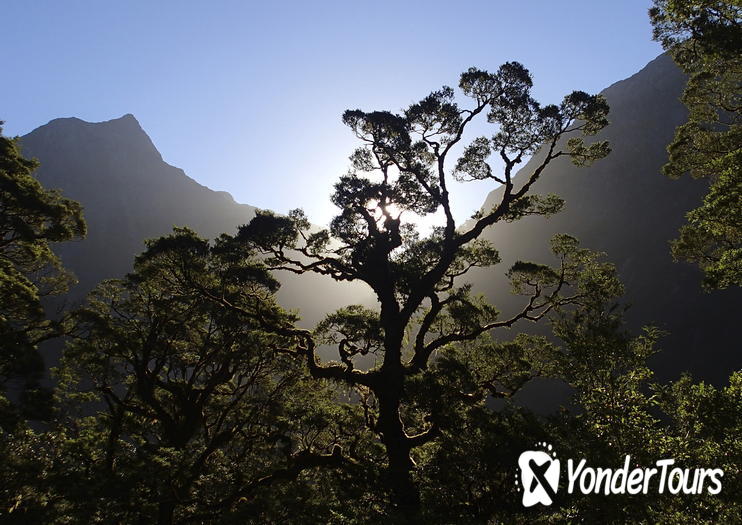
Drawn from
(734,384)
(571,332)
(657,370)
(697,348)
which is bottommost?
(734,384)

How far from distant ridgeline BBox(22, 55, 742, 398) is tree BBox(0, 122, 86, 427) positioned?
4716 cm

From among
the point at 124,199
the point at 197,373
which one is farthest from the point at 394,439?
the point at 124,199

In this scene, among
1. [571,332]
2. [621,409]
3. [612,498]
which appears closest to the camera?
[612,498]

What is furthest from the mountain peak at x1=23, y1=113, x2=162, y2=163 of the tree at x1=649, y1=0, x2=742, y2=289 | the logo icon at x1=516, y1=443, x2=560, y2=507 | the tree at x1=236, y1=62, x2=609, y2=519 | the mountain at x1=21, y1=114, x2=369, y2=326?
the logo icon at x1=516, y1=443, x2=560, y2=507

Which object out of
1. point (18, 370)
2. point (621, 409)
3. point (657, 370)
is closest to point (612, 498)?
Result: point (621, 409)

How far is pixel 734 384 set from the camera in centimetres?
771

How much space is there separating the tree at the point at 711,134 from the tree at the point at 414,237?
271 centimetres

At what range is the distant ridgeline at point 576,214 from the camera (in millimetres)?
64125

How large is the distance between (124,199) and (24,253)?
412 feet

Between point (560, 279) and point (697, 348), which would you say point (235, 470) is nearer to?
point (560, 279)

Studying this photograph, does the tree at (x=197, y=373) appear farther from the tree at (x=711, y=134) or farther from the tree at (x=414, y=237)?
the tree at (x=711, y=134)

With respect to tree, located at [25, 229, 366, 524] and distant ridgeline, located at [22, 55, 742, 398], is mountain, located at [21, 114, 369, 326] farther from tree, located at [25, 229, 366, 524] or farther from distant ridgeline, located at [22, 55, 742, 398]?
tree, located at [25, 229, 366, 524]

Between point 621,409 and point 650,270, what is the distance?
79036 millimetres

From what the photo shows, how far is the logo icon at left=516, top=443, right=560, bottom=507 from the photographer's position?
7164 mm
